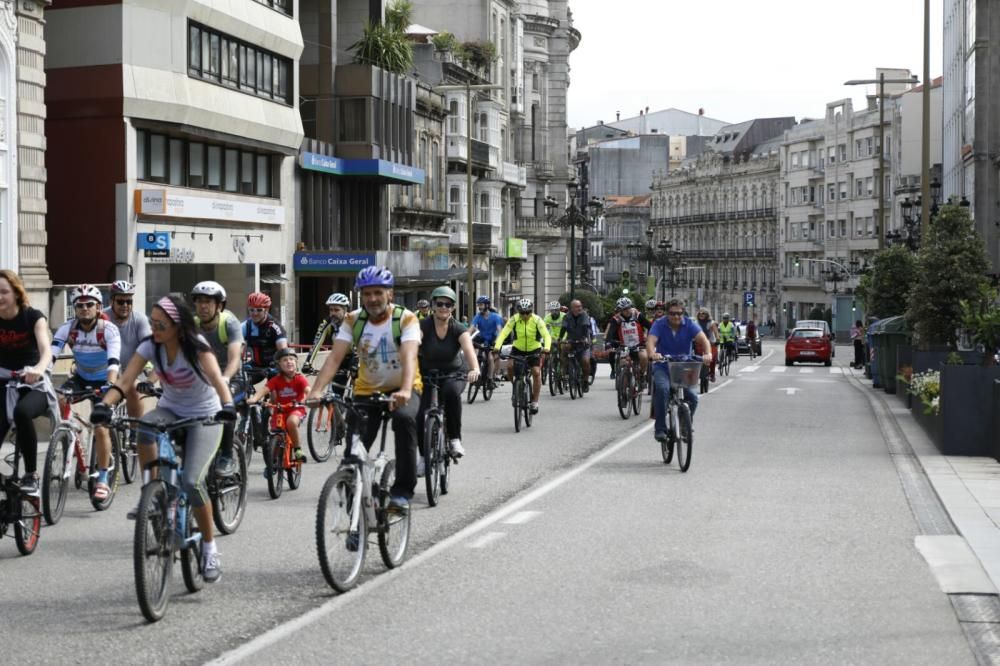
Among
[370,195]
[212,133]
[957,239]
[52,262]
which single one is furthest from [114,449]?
[370,195]

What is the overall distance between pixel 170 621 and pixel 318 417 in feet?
31.7

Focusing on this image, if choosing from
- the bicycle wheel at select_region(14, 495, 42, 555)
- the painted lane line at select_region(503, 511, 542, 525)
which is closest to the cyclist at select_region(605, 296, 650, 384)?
the painted lane line at select_region(503, 511, 542, 525)

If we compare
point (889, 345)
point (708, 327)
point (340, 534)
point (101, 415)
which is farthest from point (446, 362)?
point (889, 345)

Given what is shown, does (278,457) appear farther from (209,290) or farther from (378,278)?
(378,278)

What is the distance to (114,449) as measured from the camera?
1307 cm

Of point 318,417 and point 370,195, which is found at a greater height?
point 370,195

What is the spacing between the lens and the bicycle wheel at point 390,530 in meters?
9.59

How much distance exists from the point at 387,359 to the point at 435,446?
3057 millimetres

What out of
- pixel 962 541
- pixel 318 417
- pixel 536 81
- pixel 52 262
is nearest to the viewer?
pixel 962 541

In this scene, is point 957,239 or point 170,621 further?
point 957,239

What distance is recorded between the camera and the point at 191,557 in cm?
895

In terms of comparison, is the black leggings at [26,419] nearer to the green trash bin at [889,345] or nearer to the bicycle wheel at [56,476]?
the bicycle wheel at [56,476]

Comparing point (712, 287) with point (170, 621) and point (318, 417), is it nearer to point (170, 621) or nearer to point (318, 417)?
point (318, 417)

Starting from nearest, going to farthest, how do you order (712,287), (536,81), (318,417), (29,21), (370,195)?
(318,417) < (29,21) < (370,195) < (536,81) < (712,287)
